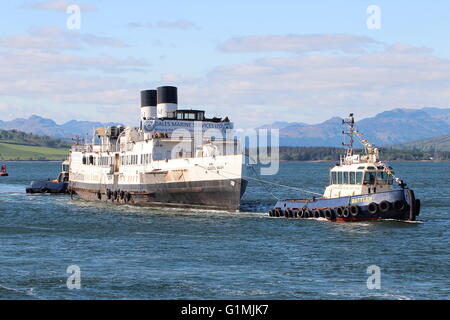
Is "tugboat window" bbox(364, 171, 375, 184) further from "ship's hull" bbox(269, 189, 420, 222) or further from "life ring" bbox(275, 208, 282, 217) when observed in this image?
"life ring" bbox(275, 208, 282, 217)

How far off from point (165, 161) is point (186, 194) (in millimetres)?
4393

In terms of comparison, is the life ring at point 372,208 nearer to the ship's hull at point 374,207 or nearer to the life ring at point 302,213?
the ship's hull at point 374,207

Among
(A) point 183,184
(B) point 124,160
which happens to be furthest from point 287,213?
(B) point 124,160

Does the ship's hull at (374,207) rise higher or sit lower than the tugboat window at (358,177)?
lower

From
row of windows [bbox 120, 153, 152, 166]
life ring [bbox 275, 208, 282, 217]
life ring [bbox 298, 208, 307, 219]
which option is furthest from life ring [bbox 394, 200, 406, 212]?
row of windows [bbox 120, 153, 152, 166]

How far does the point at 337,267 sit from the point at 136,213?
105 ft

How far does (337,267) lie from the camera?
35031mm

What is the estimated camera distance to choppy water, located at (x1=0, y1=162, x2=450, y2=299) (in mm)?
29953

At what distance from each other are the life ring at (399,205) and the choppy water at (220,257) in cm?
107

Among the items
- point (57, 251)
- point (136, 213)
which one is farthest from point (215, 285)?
point (136, 213)

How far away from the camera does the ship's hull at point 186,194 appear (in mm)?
60000

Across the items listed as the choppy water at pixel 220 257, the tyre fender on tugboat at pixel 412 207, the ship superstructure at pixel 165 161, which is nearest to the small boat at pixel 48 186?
the ship superstructure at pixel 165 161
